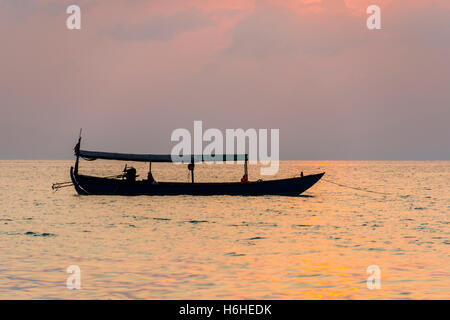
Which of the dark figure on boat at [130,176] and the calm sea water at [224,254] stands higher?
the dark figure on boat at [130,176]

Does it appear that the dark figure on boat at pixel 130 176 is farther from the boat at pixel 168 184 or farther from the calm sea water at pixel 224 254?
the calm sea water at pixel 224 254

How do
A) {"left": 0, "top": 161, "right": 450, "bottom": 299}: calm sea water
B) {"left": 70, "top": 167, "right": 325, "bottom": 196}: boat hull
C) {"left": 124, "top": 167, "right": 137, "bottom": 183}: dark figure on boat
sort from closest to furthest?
{"left": 0, "top": 161, "right": 450, "bottom": 299}: calm sea water → {"left": 70, "top": 167, "right": 325, "bottom": 196}: boat hull → {"left": 124, "top": 167, "right": 137, "bottom": 183}: dark figure on boat

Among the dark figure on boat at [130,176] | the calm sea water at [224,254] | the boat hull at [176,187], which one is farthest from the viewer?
the dark figure on boat at [130,176]

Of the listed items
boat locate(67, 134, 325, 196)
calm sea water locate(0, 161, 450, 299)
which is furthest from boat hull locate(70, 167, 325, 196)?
calm sea water locate(0, 161, 450, 299)

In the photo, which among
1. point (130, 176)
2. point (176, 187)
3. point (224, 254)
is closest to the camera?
point (224, 254)

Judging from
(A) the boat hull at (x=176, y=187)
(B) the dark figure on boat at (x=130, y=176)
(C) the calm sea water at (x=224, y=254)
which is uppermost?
(B) the dark figure on boat at (x=130, y=176)

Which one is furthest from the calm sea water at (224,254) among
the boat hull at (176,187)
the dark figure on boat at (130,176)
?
the dark figure on boat at (130,176)

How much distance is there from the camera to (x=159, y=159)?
1773 inches

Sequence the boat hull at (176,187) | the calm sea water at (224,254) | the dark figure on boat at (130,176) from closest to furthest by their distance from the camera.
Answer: the calm sea water at (224,254) → the boat hull at (176,187) → the dark figure on boat at (130,176)

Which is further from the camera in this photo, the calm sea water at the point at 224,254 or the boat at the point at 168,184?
the boat at the point at 168,184

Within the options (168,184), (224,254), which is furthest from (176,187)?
(224,254)

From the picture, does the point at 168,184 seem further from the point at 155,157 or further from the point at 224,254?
the point at 224,254

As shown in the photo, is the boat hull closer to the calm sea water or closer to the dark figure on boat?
the dark figure on boat
